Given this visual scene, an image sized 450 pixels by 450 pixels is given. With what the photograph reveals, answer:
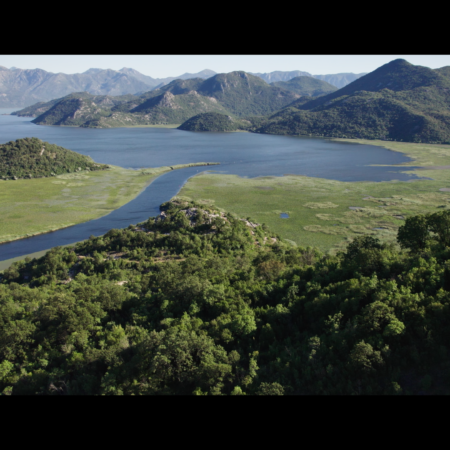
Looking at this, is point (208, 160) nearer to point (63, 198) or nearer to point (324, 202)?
point (63, 198)

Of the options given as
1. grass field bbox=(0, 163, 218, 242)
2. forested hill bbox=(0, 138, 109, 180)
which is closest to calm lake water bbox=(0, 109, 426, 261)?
grass field bbox=(0, 163, 218, 242)

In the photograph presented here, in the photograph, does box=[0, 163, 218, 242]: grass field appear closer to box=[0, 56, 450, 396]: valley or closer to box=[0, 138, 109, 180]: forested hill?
box=[0, 56, 450, 396]: valley

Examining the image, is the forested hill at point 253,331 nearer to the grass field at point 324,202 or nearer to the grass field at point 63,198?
the grass field at point 324,202

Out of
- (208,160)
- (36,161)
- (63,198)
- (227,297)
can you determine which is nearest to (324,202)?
(227,297)

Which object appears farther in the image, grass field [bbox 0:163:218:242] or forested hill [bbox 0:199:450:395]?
grass field [bbox 0:163:218:242]

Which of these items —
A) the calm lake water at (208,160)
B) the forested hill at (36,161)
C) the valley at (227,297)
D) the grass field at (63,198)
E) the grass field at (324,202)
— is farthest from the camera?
the forested hill at (36,161)

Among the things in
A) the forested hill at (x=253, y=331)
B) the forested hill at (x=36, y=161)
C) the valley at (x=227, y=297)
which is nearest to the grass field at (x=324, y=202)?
the valley at (x=227, y=297)
